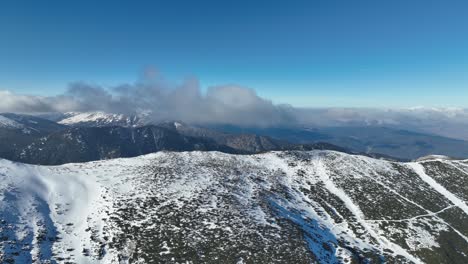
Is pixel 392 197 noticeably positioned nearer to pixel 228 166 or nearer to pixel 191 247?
pixel 228 166

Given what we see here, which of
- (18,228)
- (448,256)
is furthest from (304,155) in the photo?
(18,228)

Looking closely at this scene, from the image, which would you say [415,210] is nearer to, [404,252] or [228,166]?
[404,252]

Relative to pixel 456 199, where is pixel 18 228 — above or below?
above

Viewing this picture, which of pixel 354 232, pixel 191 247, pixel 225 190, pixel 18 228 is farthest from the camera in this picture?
pixel 225 190

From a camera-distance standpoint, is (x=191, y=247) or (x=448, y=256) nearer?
(x=191, y=247)

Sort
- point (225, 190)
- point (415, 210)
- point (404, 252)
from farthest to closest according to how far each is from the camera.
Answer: point (415, 210) < point (225, 190) < point (404, 252)

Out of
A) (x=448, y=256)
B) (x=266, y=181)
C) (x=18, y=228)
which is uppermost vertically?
(x=18, y=228)
